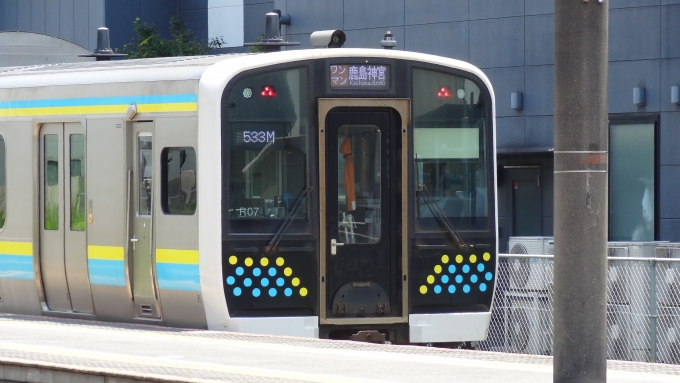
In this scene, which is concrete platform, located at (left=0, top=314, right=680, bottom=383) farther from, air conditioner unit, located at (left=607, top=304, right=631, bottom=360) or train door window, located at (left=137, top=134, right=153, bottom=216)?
air conditioner unit, located at (left=607, top=304, right=631, bottom=360)

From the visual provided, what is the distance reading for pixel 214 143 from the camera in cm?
1102

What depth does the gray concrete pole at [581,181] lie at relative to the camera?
695cm

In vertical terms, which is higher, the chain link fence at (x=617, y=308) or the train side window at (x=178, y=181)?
the train side window at (x=178, y=181)

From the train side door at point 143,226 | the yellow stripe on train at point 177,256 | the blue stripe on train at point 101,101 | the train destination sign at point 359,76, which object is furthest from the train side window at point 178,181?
the train destination sign at point 359,76

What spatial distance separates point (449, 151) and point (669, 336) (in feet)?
12.0

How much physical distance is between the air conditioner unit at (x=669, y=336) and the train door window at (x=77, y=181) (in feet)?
19.9

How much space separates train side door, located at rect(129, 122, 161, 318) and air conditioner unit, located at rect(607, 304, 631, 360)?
205 inches

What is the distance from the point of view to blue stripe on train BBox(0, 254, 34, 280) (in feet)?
42.4

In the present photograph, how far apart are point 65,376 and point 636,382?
3.65m

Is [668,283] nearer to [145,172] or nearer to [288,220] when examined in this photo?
[288,220]

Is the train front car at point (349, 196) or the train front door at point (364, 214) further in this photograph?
the train front door at point (364, 214)

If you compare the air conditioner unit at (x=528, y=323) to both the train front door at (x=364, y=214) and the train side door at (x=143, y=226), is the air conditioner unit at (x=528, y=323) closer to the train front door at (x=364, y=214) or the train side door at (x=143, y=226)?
the train front door at (x=364, y=214)

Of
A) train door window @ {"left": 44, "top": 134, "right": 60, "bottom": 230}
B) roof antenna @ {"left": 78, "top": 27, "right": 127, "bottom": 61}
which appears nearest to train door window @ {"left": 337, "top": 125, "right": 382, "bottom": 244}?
train door window @ {"left": 44, "top": 134, "right": 60, "bottom": 230}

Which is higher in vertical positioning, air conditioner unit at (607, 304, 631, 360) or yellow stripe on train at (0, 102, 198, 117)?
yellow stripe on train at (0, 102, 198, 117)
